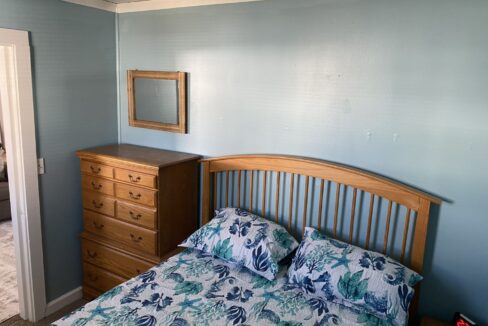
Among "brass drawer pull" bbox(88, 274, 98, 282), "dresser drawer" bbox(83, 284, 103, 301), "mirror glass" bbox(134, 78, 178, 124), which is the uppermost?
"mirror glass" bbox(134, 78, 178, 124)

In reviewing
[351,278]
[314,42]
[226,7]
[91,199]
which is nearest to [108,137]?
[91,199]

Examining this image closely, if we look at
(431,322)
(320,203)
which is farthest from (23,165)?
(431,322)

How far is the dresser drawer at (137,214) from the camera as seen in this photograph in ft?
7.73

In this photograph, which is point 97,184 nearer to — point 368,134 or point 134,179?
point 134,179

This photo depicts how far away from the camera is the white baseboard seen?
2650 mm

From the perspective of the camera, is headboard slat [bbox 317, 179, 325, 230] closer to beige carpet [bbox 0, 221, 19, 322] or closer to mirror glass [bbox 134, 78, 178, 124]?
mirror glass [bbox 134, 78, 178, 124]

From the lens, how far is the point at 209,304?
174cm

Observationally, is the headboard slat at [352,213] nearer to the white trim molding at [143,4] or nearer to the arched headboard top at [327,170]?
the arched headboard top at [327,170]

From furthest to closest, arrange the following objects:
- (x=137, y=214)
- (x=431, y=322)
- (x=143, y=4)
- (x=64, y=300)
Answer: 1. (x=64, y=300)
2. (x=143, y=4)
3. (x=137, y=214)
4. (x=431, y=322)

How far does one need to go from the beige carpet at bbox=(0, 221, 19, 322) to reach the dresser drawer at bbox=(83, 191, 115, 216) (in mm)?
910

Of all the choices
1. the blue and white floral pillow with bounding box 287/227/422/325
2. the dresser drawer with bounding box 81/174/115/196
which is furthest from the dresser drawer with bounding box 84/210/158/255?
the blue and white floral pillow with bounding box 287/227/422/325

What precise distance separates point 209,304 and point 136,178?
3.23 ft

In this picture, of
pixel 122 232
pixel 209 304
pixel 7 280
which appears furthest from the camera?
pixel 7 280

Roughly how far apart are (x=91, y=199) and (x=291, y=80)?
1.61 metres
